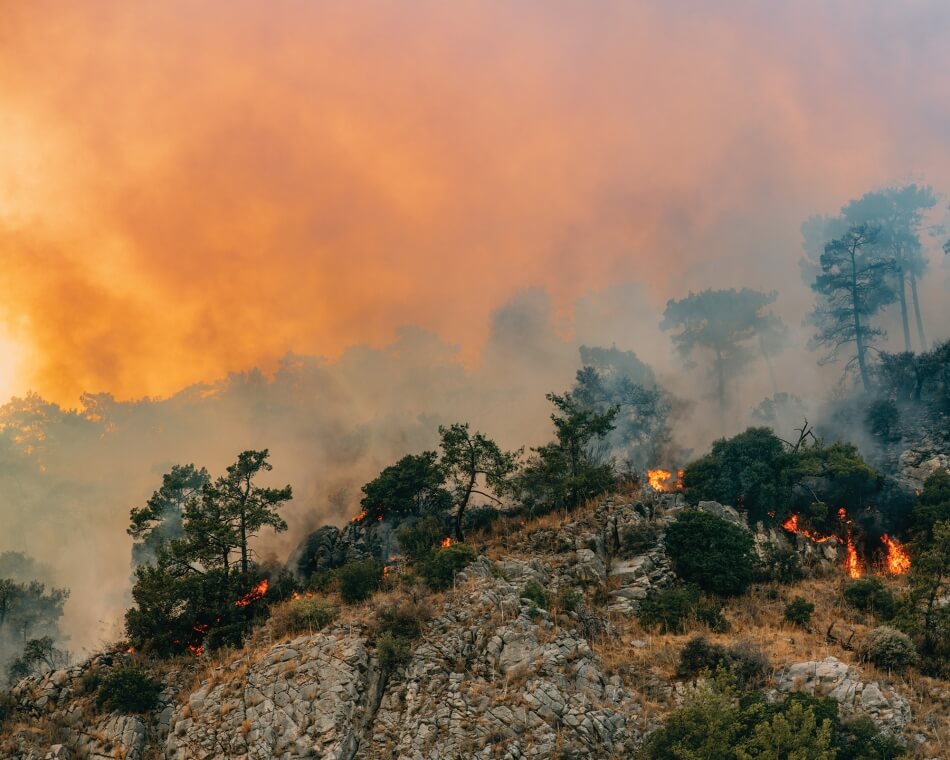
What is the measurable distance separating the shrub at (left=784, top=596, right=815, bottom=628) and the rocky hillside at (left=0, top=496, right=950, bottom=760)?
1.55 ft

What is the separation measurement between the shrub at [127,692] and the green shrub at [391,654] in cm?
1334

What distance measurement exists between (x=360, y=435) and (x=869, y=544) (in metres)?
61.6

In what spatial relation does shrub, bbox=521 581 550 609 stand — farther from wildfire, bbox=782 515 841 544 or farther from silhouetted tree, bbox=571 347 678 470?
silhouetted tree, bbox=571 347 678 470

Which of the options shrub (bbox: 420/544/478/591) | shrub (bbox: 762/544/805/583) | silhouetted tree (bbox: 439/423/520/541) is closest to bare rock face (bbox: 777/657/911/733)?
shrub (bbox: 762/544/805/583)

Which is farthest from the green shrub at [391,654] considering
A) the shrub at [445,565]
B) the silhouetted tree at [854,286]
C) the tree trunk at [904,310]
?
the tree trunk at [904,310]

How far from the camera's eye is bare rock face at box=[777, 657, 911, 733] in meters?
31.0

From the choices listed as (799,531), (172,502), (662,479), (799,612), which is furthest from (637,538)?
(172,502)

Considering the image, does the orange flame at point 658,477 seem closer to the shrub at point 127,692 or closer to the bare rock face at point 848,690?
the bare rock face at point 848,690

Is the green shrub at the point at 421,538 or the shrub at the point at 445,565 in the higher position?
the green shrub at the point at 421,538

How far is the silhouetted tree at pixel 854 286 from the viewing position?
256 ft

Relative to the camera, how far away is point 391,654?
121 ft

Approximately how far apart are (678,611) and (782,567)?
36.3ft

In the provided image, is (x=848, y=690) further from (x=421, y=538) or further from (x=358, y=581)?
(x=421, y=538)

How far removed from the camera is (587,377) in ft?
258
